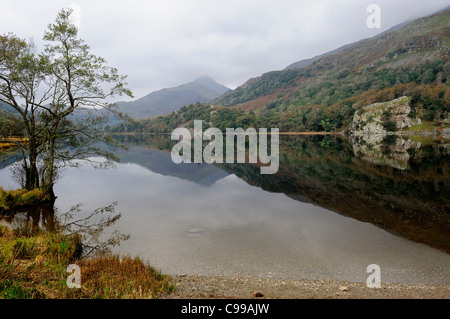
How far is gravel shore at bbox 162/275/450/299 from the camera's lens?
7500 millimetres

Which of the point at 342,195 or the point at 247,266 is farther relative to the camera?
the point at 342,195

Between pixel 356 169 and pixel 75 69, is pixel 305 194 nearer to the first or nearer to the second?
pixel 356 169

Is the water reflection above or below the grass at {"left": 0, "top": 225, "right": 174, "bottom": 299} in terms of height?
below

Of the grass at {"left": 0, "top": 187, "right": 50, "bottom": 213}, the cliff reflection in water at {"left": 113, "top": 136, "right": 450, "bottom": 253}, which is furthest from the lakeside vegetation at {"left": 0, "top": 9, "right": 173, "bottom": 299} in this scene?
the cliff reflection in water at {"left": 113, "top": 136, "right": 450, "bottom": 253}

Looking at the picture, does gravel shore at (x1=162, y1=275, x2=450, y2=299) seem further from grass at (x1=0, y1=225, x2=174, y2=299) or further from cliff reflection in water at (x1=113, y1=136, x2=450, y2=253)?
cliff reflection in water at (x1=113, y1=136, x2=450, y2=253)

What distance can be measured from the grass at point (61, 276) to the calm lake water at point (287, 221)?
223 centimetres

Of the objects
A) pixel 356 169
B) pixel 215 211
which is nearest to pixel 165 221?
pixel 215 211

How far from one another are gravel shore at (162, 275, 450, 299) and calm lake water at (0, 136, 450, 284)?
909 millimetres

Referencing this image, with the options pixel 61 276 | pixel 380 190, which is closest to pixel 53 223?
pixel 61 276

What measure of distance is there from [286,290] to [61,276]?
6.80 m

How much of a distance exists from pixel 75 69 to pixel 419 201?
28.4m

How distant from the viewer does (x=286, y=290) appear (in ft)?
26.4

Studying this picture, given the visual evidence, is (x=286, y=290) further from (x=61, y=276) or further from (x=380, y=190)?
(x=380, y=190)
